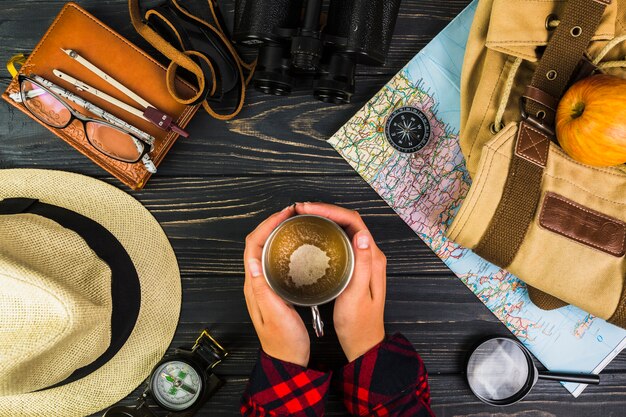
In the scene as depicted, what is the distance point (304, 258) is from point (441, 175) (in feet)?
1.25

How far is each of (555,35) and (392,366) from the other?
63 cm

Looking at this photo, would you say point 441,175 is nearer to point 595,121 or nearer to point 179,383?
point 595,121

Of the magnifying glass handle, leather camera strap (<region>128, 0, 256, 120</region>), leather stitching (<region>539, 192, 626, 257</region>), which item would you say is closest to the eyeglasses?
leather camera strap (<region>128, 0, 256, 120</region>)

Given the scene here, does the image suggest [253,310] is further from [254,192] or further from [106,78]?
[106,78]

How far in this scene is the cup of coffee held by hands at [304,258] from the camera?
724 millimetres

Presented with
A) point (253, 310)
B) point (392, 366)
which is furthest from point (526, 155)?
point (253, 310)

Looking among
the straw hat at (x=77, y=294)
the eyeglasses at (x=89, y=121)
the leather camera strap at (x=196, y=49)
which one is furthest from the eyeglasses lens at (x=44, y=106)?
the leather camera strap at (x=196, y=49)

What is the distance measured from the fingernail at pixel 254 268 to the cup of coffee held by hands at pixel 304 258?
0.09ft

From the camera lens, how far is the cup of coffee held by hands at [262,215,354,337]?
0.72m

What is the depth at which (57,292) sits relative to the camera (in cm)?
69

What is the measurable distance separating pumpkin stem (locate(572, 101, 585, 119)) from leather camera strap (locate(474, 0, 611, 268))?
4 centimetres

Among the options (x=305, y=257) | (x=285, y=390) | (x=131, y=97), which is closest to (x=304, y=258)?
(x=305, y=257)

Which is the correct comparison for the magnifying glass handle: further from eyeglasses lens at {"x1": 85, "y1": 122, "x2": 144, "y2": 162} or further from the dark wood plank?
eyeglasses lens at {"x1": 85, "y1": 122, "x2": 144, "y2": 162}

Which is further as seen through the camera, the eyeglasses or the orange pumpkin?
the eyeglasses
